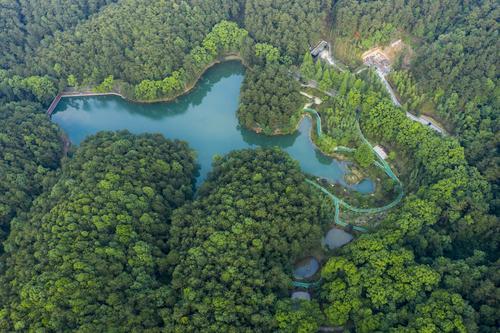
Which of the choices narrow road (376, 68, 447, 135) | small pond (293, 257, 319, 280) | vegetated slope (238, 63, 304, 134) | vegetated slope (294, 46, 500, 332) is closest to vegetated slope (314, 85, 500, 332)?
vegetated slope (294, 46, 500, 332)

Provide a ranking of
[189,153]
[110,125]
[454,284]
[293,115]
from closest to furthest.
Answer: [454,284], [189,153], [293,115], [110,125]

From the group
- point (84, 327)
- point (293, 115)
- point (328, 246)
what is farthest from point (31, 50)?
point (328, 246)

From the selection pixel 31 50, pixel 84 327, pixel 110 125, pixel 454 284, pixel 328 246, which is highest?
pixel 31 50

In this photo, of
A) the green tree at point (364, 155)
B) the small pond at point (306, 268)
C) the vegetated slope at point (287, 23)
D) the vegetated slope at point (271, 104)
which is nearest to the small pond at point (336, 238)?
the small pond at point (306, 268)

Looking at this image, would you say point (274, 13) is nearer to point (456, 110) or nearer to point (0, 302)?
point (456, 110)

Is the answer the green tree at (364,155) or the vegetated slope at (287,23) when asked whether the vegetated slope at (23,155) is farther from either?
the green tree at (364,155)

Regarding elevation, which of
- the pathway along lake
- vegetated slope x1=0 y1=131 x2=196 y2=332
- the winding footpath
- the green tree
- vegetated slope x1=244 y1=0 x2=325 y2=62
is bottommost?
vegetated slope x1=0 y1=131 x2=196 y2=332

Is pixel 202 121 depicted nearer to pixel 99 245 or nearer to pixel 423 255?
pixel 99 245

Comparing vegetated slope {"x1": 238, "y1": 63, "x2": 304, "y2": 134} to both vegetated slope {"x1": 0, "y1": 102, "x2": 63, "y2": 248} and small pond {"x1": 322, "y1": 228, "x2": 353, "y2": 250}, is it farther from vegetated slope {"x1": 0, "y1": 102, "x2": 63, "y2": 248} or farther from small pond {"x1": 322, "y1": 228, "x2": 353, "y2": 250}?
vegetated slope {"x1": 0, "y1": 102, "x2": 63, "y2": 248}

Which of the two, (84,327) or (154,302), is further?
(154,302)
